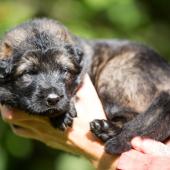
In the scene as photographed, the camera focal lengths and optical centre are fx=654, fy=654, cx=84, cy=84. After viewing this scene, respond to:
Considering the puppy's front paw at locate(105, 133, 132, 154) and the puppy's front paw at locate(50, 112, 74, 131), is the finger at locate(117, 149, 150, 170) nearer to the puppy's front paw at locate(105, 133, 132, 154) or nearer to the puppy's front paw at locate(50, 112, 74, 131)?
the puppy's front paw at locate(105, 133, 132, 154)

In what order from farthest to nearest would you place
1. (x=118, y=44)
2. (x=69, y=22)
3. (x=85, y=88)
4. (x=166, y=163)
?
1. (x=69, y=22)
2. (x=118, y=44)
3. (x=85, y=88)
4. (x=166, y=163)

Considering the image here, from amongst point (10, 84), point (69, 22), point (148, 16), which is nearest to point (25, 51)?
point (10, 84)

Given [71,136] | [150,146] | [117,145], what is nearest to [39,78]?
[71,136]

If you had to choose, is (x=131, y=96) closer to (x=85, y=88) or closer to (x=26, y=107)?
(x=85, y=88)

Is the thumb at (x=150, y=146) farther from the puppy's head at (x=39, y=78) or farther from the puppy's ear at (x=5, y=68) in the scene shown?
the puppy's ear at (x=5, y=68)

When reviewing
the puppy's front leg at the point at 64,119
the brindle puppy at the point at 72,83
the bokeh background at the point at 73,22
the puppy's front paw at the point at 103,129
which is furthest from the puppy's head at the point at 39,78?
the bokeh background at the point at 73,22

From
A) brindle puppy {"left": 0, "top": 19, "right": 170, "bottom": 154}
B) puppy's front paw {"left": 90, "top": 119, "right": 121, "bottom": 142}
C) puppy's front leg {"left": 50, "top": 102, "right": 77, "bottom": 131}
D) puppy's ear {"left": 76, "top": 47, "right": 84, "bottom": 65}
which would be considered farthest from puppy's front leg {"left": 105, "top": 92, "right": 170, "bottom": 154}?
puppy's ear {"left": 76, "top": 47, "right": 84, "bottom": 65}
